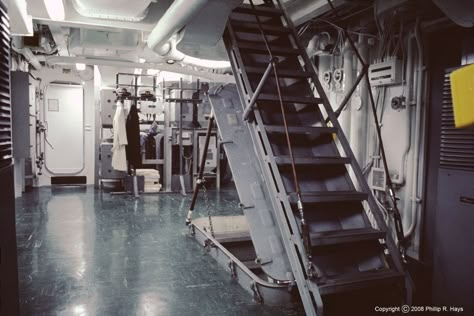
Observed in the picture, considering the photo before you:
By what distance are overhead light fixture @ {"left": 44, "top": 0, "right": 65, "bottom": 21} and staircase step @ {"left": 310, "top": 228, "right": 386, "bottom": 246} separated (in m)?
3.97

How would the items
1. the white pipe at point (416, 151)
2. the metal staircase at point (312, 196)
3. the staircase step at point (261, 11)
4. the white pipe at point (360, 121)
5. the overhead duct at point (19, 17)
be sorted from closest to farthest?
1. the metal staircase at point (312, 196)
2. the overhead duct at point (19, 17)
3. the white pipe at point (416, 151)
4. the staircase step at point (261, 11)
5. the white pipe at point (360, 121)

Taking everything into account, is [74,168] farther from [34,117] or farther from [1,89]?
[1,89]

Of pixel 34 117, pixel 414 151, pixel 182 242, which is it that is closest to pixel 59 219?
pixel 182 242

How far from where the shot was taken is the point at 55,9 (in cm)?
465

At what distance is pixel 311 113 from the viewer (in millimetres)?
3748

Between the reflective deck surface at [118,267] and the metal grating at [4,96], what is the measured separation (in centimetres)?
174

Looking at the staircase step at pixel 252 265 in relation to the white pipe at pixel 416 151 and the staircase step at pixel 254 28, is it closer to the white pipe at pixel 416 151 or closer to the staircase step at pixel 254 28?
the white pipe at pixel 416 151

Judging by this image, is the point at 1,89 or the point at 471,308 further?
the point at 471,308

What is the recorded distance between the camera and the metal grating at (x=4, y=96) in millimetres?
1605

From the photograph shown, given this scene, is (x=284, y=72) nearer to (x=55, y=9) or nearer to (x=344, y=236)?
(x=344, y=236)

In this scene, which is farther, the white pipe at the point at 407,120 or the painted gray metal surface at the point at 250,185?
the white pipe at the point at 407,120

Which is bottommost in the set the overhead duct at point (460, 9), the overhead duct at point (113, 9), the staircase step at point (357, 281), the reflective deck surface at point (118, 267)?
the reflective deck surface at point (118, 267)

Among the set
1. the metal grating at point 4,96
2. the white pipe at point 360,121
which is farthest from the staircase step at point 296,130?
the metal grating at point 4,96

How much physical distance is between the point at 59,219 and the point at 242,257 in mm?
3128
